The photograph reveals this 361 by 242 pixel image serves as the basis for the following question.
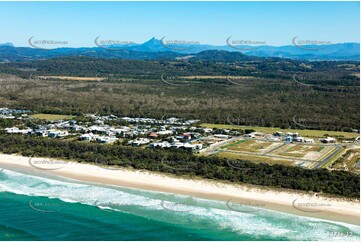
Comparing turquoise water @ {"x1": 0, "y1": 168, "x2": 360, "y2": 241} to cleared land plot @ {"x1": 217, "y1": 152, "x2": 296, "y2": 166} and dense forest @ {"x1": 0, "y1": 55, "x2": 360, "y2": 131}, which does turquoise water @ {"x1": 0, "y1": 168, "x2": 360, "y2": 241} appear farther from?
dense forest @ {"x1": 0, "y1": 55, "x2": 360, "y2": 131}

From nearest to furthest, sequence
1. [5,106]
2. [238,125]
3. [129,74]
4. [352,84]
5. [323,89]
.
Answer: [238,125] → [5,106] → [323,89] → [352,84] → [129,74]

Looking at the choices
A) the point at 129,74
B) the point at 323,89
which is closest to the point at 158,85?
the point at 129,74

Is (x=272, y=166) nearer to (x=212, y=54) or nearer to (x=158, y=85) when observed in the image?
(x=158, y=85)

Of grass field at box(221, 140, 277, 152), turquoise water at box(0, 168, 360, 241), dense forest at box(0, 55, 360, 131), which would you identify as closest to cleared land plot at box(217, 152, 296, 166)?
grass field at box(221, 140, 277, 152)

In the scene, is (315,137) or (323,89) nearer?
(315,137)

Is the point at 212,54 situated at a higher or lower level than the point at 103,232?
higher

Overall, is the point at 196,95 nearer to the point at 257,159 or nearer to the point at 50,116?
the point at 50,116

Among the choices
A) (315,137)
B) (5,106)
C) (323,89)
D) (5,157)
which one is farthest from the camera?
(323,89)
